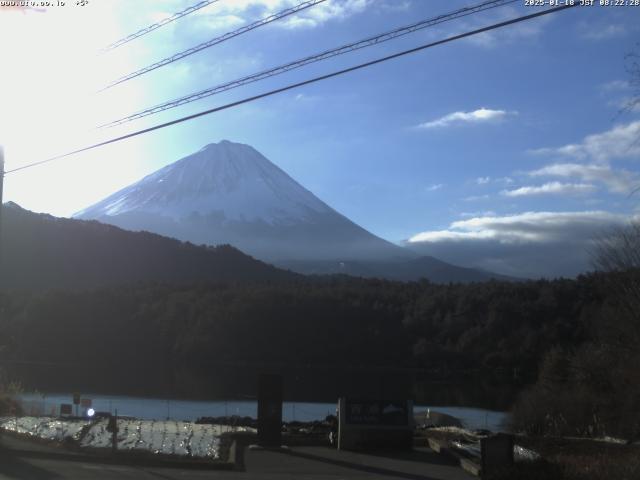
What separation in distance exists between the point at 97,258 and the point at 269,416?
321 feet

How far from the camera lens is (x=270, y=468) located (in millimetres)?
16156

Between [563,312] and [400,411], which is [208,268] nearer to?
[563,312]

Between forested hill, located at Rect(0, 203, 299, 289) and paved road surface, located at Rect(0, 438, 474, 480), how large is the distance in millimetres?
83689

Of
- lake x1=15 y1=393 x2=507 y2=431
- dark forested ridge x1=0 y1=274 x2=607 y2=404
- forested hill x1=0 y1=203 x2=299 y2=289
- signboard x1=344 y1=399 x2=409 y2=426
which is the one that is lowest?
lake x1=15 y1=393 x2=507 y2=431

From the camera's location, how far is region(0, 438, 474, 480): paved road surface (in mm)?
13984

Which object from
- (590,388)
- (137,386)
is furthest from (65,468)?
(137,386)

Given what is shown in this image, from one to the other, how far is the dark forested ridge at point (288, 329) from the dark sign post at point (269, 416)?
2106 inches

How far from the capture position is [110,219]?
159 meters

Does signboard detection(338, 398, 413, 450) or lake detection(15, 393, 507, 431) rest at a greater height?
signboard detection(338, 398, 413, 450)

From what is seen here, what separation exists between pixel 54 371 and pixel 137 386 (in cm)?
1396

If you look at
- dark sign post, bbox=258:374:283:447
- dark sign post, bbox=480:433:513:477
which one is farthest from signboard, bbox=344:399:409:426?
dark sign post, bbox=480:433:513:477

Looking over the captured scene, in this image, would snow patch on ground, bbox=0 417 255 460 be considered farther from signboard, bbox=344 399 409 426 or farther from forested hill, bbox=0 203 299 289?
forested hill, bbox=0 203 299 289

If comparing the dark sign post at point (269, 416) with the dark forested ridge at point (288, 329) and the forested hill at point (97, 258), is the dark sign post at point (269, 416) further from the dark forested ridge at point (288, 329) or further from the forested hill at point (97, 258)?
the forested hill at point (97, 258)

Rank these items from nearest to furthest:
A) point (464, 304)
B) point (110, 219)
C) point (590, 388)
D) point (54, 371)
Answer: point (590, 388), point (54, 371), point (464, 304), point (110, 219)
